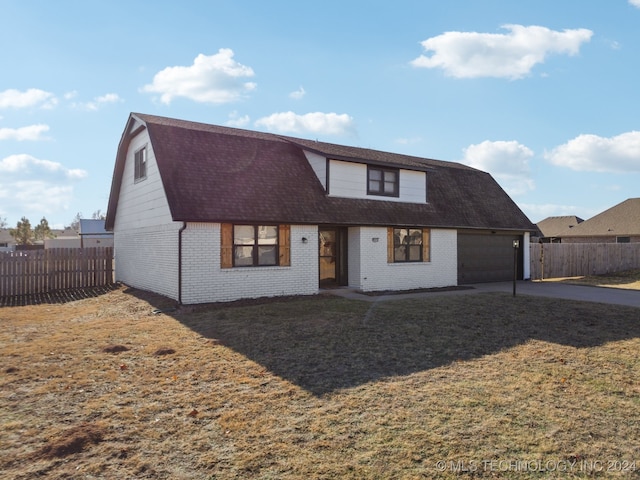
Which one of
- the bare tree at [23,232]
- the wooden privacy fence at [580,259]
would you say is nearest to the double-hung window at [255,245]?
the wooden privacy fence at [580,259]

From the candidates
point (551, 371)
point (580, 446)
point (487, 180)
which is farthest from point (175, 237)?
point (487, 180)

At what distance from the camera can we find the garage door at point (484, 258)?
1894cm

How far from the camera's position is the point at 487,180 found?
22844 mm

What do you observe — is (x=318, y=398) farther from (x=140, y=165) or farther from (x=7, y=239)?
(x=7, y=239)

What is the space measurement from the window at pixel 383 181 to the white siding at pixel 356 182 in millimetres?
180

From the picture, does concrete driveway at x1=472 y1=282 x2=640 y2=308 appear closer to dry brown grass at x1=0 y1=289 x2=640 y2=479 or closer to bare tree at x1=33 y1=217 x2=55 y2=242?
dry brown grass at x1=0 y1=289 x2=640 y2=479

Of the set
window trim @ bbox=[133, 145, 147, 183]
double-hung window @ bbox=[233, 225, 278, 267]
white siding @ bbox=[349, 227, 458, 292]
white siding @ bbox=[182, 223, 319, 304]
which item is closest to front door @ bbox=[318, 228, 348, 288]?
white siding @ bbox=[349, 227, 458, 292]

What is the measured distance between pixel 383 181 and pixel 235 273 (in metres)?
7.11

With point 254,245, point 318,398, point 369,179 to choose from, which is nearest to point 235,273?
point 254,245

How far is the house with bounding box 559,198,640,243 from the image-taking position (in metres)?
Result: 36.5

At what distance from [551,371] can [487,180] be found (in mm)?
17938

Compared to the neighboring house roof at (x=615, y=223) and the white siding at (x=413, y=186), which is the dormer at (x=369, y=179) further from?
the neighboring house roof at (x=615, y=223)

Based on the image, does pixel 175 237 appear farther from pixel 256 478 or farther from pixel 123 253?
pixel 256 478

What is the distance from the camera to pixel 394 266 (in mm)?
16422
